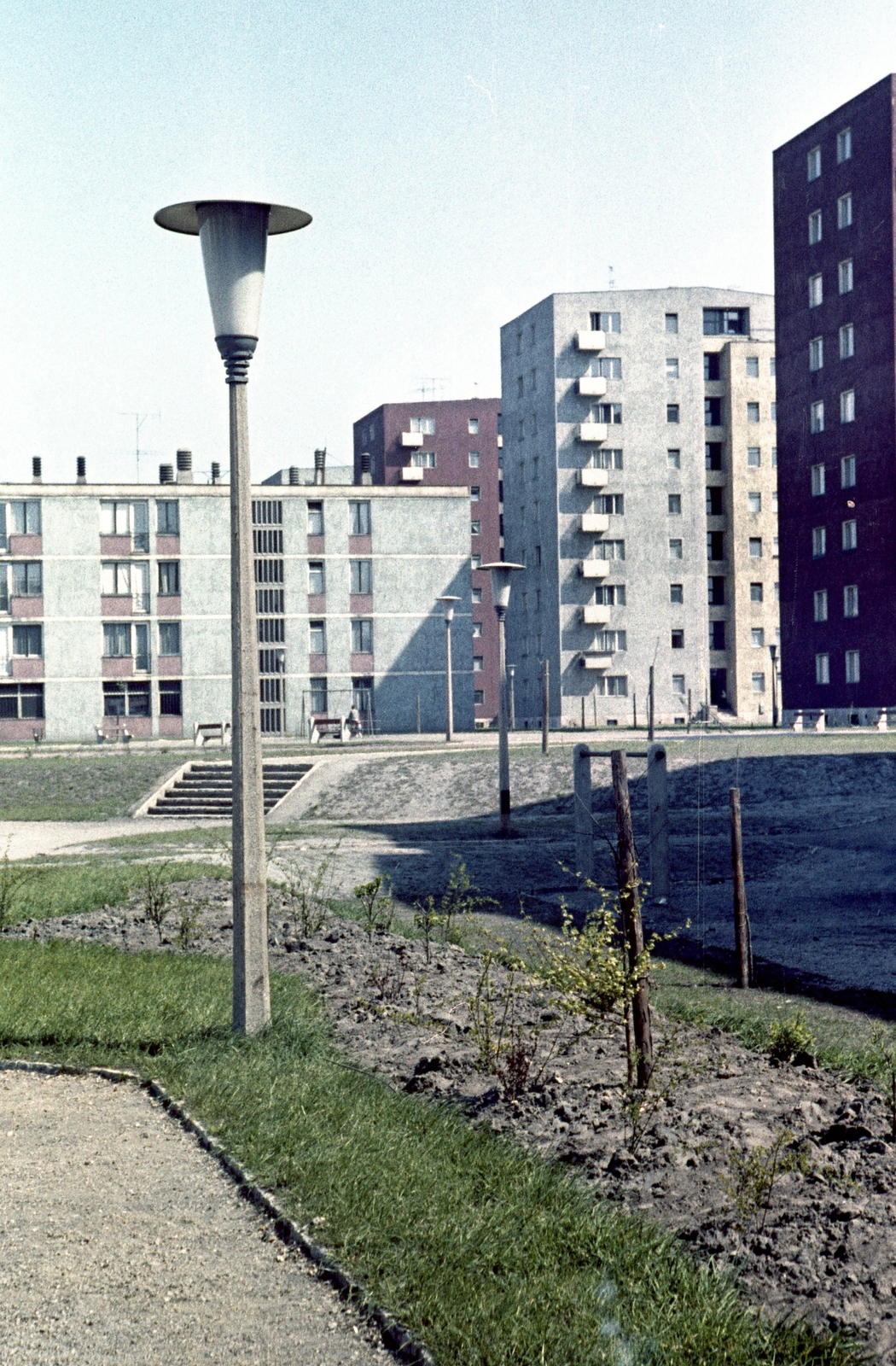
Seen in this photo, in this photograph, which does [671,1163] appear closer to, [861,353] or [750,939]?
[750,939]

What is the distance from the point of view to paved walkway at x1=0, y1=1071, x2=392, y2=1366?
13.6 feet

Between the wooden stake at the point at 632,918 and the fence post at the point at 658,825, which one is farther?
the fence post at the point at 658,825

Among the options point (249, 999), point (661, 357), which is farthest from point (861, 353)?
point (249, 999)

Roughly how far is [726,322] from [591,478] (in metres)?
15.2

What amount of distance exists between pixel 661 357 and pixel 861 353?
25469 mm

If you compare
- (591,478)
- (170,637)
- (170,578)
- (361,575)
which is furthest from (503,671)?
(591,478)

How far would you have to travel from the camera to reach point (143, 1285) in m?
4.58

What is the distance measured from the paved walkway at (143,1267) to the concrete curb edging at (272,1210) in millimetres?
45

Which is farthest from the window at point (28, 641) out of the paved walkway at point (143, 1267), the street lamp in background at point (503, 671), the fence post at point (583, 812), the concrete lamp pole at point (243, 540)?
the paved walkway at point (143, 1267)

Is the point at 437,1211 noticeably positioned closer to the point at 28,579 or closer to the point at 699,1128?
the point at 699,1128

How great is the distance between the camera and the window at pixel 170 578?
2491 inches

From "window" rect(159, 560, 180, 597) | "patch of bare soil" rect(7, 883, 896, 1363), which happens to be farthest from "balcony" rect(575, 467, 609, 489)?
"patch of bare soil" rect(7, 883, 896, 1363)

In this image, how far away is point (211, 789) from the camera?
33656 mm

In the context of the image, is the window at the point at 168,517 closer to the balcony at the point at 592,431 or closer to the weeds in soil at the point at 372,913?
the balcony at the point at 592,431
